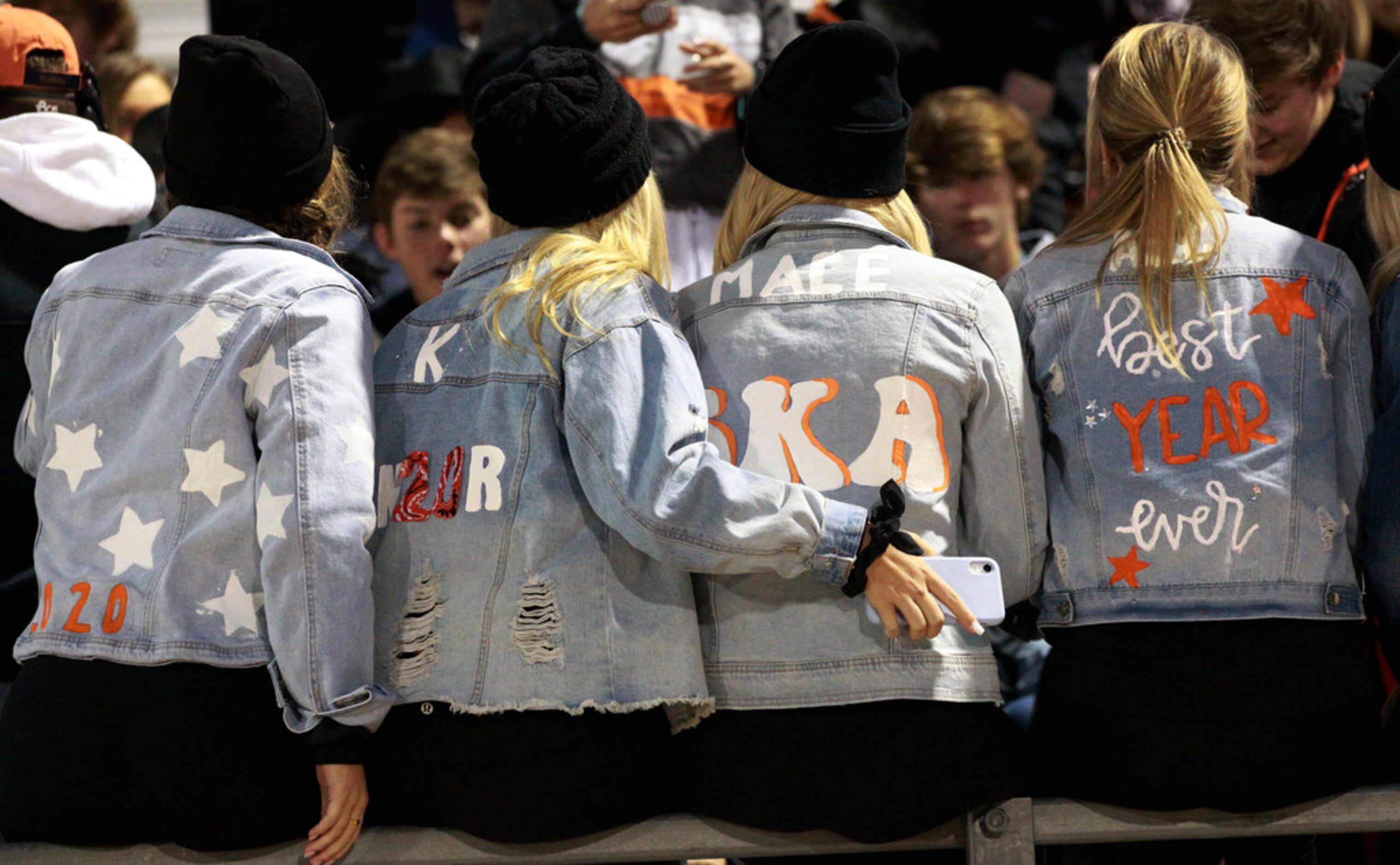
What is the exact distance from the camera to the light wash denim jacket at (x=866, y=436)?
2605mm

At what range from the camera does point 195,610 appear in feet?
8.27

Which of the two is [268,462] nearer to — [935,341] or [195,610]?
[195,610]

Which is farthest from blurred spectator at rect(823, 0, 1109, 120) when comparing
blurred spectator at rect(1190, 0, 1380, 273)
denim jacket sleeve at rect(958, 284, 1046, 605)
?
denim jacket sleeve at rect(958, 284, 1046, 605)

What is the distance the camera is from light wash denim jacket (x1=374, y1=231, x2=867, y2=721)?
248cm

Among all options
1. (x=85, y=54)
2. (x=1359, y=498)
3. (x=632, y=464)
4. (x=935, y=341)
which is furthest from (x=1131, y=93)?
(x=85, y=54)

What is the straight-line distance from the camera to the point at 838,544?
2.50 metres

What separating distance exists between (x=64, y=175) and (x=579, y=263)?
126cm

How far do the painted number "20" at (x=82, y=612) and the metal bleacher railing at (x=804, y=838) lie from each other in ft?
1.25

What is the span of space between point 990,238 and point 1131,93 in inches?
73.8

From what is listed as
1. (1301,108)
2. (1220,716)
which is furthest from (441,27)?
(1220,716)

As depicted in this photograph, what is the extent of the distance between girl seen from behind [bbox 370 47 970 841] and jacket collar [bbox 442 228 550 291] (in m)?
0.06

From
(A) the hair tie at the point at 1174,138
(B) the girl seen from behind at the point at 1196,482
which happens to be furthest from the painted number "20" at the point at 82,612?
(A) the hair tie at the point at 1174,138

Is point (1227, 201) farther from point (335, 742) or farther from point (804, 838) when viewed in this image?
point (335, 742)

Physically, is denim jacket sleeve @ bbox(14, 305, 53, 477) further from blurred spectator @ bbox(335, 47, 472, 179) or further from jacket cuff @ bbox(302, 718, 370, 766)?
blurred spectator @ bbox(335, 47, 472, 179)
